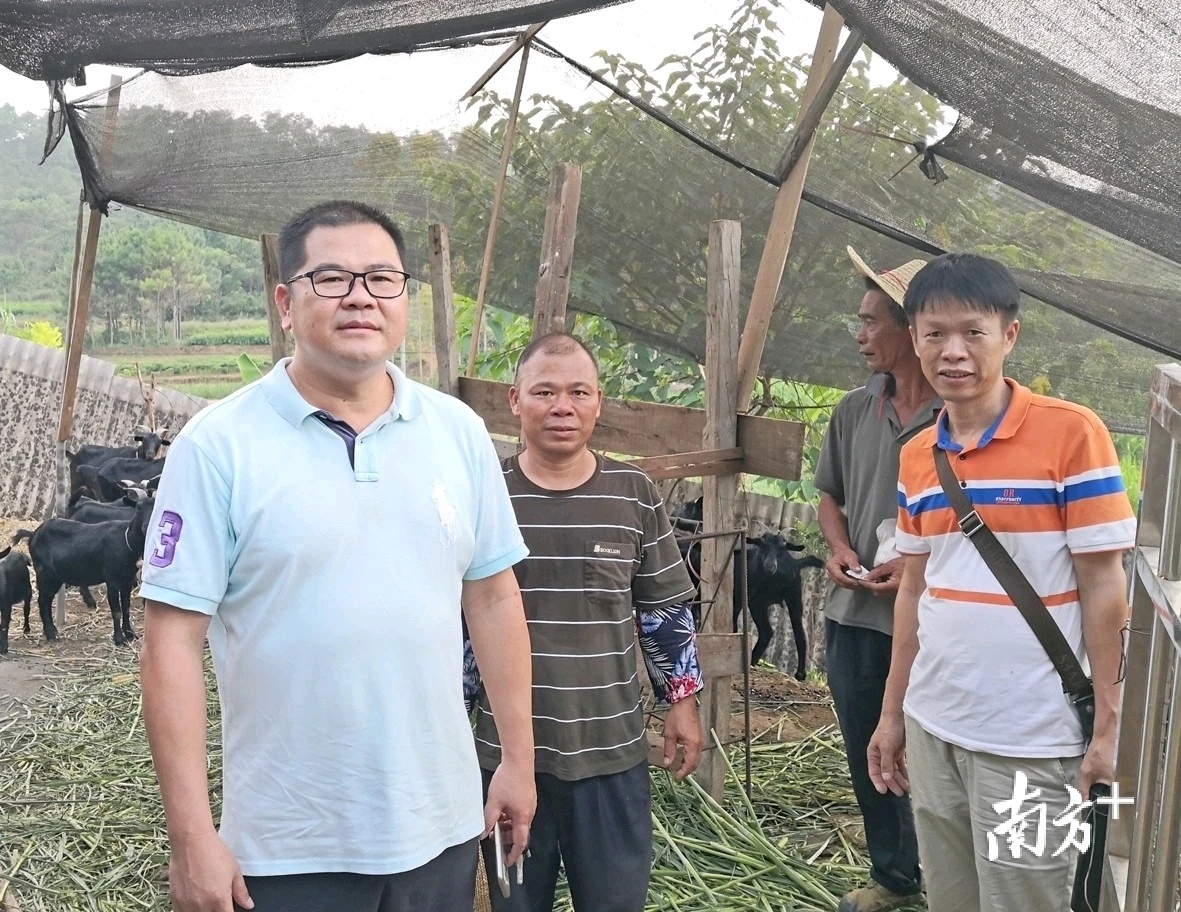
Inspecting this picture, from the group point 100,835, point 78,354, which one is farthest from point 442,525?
point 78,354

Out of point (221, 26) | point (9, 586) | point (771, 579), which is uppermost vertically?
point (221, 26)

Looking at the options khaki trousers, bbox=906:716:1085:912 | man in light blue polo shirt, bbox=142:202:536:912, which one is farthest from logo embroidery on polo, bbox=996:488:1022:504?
man in light blue polo shirt, bbox=142:202:536:912

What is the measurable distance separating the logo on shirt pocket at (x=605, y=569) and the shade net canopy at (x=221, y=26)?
201 cm

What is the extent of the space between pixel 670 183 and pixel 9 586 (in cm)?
503

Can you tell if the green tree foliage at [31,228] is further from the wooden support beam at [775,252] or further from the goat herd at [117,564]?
the wooden support beam at [775,252]

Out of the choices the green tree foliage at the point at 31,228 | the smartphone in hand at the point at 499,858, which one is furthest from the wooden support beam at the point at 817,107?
the green tree foliage at the point at 31,228

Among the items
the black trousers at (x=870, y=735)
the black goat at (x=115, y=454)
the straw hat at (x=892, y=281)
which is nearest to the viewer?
the straw hat at (x=892, y=281)

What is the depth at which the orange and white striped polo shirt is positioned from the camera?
87.1 inches

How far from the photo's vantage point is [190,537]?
175 centimetres

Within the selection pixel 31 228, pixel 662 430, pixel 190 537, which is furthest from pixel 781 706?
pixel 31 228

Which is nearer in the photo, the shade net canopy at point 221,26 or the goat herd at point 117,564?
the shade net canopy at point 221,26

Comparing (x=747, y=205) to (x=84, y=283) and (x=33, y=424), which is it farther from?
(x=33, y=424)

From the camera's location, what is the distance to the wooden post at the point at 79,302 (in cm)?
616

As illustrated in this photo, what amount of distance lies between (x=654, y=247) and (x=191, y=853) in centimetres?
399
